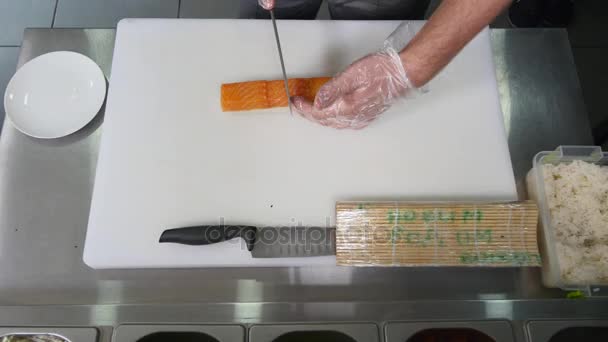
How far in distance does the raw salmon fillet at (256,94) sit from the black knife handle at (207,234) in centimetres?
32

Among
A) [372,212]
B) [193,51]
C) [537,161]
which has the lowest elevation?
[372,212]

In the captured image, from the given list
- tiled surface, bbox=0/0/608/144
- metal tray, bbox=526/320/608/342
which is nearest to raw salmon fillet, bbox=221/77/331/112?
metal tray, bbox=526/320/608/342

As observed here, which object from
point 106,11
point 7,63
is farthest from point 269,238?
point 7,63

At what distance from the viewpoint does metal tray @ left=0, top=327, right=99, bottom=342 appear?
3.09 feet

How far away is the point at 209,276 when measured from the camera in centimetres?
105

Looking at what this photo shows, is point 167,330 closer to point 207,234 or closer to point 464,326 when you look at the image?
point 207,234

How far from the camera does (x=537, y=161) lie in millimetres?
1039

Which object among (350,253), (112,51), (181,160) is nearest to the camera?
(350,253)

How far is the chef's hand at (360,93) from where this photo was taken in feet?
3.33

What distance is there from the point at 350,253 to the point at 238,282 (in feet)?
0.94

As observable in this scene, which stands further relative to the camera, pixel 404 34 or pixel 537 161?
pixel 404 34

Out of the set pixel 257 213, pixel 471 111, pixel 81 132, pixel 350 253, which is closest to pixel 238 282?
pixel 257 213

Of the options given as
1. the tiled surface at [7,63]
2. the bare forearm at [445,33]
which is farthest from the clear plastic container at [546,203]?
the tiled surface at [7,63]

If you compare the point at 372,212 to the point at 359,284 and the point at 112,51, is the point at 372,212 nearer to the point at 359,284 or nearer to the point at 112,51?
the point at 359,284
